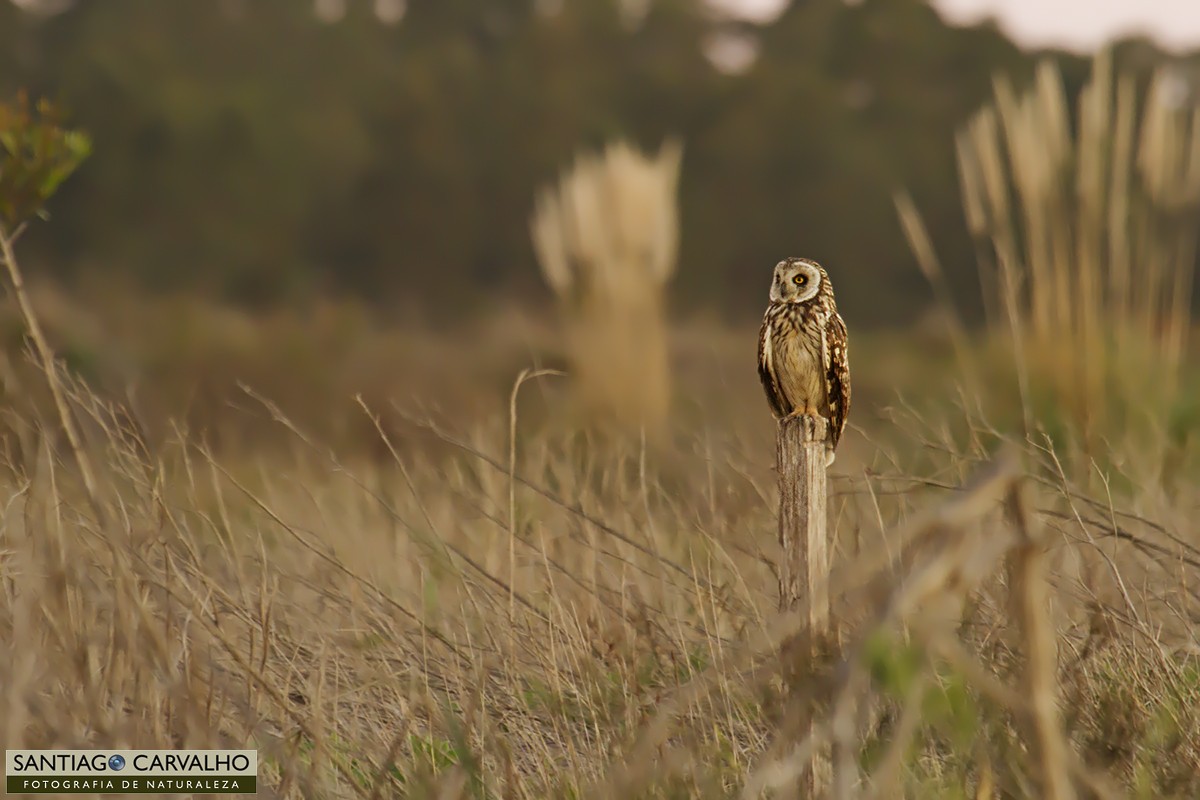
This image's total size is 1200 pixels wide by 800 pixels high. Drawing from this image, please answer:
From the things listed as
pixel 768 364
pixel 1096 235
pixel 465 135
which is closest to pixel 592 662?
pixel 768 364

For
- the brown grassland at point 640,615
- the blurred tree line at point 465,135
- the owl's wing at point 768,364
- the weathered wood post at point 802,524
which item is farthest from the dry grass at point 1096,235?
the blurred tree line at point 465,135

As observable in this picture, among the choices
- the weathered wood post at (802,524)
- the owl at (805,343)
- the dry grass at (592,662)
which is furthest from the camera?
the owl at (805,343)

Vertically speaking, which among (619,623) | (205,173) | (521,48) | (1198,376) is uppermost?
(521,48)

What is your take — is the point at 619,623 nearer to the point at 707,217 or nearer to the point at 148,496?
the point at 148,496

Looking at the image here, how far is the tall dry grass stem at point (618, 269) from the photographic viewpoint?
722cm

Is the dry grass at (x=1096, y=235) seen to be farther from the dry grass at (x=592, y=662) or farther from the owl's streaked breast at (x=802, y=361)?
the owl's streaked breast at (x=802, y=361)

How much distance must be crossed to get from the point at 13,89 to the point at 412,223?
15.6 ft

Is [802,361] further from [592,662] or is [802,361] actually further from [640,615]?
[592,662]

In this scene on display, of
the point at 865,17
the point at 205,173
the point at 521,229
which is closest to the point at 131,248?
the point at 205,173

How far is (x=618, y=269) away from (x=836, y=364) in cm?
471

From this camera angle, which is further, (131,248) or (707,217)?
(707,217)

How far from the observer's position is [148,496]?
2.48 m

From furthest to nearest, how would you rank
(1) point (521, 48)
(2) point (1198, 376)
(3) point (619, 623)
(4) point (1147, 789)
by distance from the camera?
(1) point (521, 48), (2) point (1198, 376), (3) point (619, 623), (4) point (1147, 789)

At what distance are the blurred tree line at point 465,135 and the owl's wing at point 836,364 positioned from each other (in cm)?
1291
